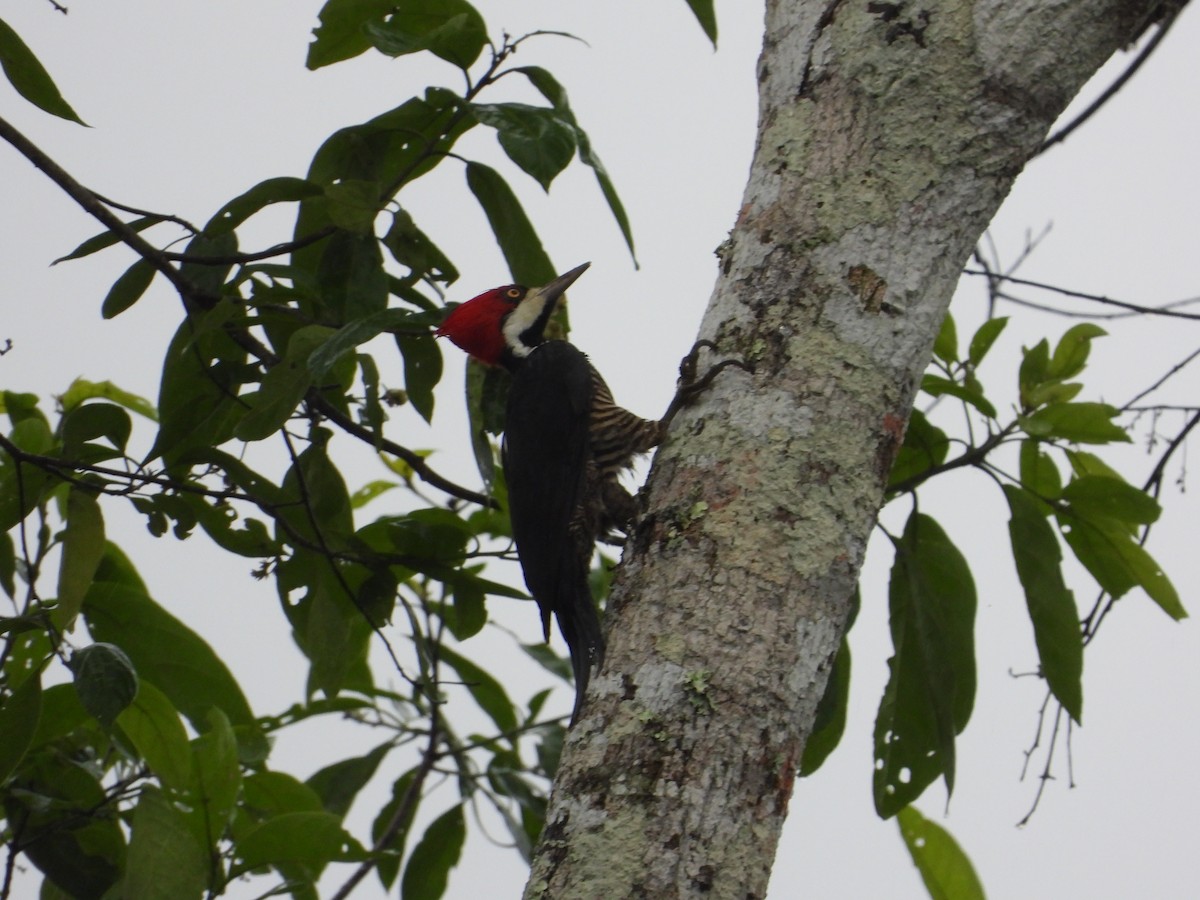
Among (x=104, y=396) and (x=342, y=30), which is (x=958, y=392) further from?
(x=104, y=396)

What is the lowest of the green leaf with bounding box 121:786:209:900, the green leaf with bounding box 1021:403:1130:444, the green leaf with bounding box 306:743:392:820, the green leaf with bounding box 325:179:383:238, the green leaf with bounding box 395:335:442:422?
the green leaf with bounding box 121:786:209:900

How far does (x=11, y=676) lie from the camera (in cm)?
296

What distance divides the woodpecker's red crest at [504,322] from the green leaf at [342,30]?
107cm

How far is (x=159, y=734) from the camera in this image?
260 cm

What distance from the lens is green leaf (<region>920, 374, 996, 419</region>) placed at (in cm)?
301

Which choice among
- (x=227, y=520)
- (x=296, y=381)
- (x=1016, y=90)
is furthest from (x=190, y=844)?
(x=1016, y=90)

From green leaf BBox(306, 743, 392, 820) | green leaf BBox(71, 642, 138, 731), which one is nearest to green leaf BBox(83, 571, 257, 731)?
green leaf BBox(71, 642, 138, 731)

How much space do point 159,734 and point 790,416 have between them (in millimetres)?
1436

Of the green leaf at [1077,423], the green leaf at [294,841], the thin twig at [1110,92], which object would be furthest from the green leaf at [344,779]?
the thin twig at [1110,92]

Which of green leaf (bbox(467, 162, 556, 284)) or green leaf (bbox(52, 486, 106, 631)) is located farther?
green leaf (bbox(467, 162, 556, 284))

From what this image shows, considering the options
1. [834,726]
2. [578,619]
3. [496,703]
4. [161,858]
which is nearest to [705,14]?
[578,619]

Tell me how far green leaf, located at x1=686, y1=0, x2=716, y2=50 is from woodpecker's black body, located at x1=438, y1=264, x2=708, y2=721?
2.19 ft

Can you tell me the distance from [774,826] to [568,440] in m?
1.78

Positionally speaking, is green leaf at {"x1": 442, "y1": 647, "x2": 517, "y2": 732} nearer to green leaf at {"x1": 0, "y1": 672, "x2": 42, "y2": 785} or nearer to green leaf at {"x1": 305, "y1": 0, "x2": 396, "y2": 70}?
green leaf at {"x1": 0, "y1": 672, "x2": 42, "y2": 785}
